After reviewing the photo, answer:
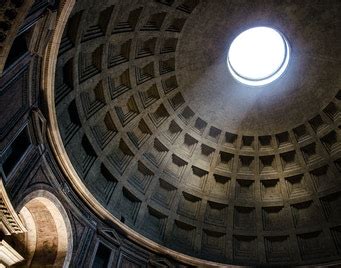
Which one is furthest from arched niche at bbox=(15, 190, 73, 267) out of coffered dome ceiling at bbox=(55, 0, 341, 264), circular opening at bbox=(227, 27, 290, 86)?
circular opening at bbox=(227, 27, 290, 86)

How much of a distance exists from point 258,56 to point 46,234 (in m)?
15.3

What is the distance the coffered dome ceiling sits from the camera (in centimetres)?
1700

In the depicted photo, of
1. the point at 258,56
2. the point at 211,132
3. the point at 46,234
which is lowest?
the point at 46,234

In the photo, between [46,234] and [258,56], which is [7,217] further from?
[258,56]

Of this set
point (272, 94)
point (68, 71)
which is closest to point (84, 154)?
point (68, 71)

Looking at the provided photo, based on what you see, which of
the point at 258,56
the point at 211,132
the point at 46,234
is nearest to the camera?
the point at 46,234

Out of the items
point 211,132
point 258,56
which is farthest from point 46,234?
point 258,56

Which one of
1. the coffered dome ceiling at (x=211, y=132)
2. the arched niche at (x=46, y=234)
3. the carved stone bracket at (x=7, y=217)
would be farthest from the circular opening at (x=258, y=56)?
the carved stone bracket at (x=7, y=217)

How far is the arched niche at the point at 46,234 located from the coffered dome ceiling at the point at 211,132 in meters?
2.33

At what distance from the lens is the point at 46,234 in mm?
14242

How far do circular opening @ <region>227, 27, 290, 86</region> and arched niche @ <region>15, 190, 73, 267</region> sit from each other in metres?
11.2

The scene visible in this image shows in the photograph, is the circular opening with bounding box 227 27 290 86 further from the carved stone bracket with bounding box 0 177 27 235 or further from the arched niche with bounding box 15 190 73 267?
the carved stone bracket with bounding box 0 177 27 235

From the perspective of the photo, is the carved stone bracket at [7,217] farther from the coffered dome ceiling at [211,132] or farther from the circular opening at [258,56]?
the circular opening at [258,56]

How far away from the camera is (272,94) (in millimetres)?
20391
